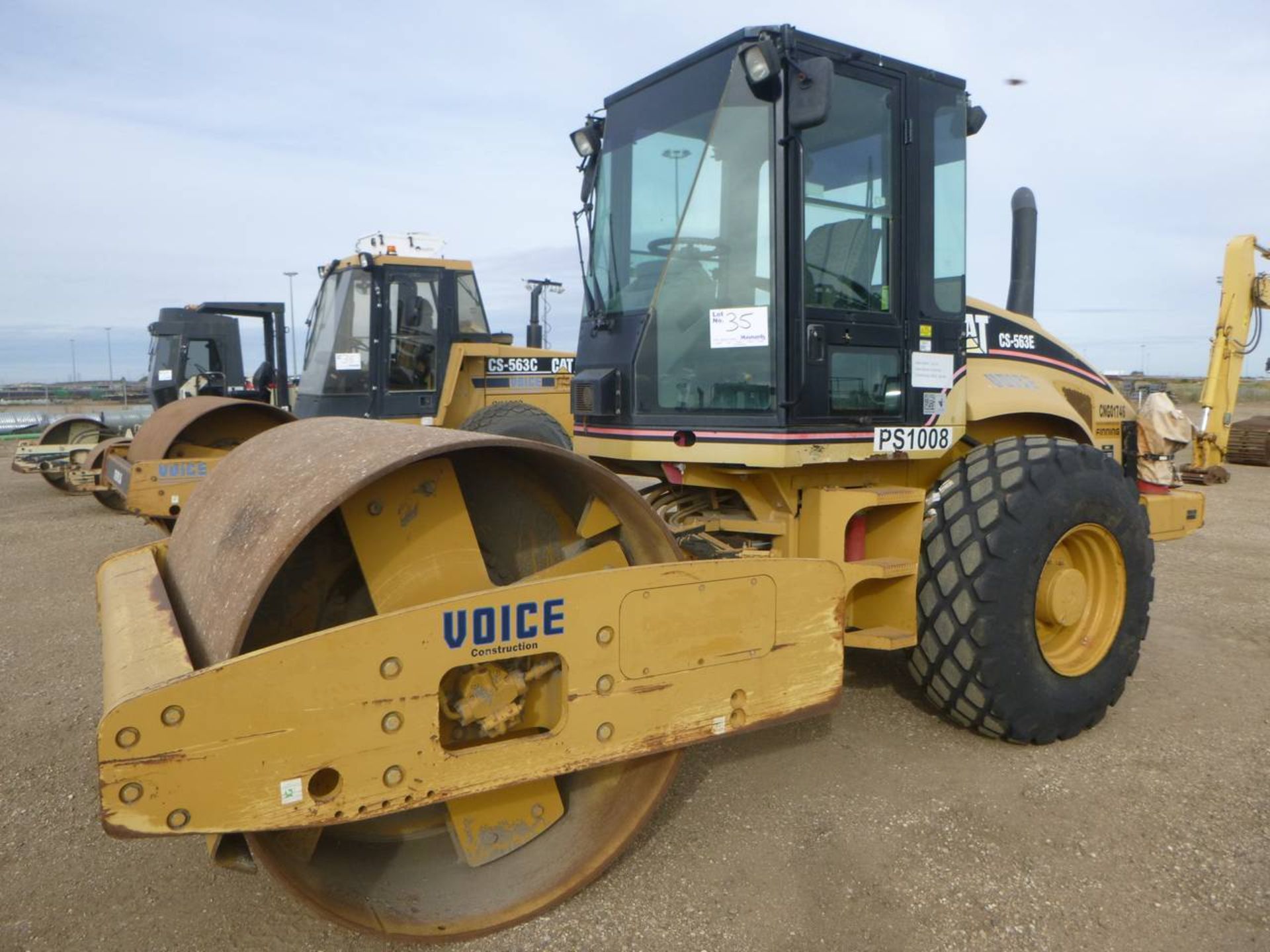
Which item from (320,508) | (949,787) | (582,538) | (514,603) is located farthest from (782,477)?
(320,508)

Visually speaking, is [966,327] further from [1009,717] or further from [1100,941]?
[1100,941]

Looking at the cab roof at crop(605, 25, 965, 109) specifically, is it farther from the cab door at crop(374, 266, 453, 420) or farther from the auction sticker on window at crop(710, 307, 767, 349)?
the cab door at crop(374, 266, 453, 420)

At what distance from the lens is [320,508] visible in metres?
2.05

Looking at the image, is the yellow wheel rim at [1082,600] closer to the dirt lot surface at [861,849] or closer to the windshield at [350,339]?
the dirt lot surface at [861,849]

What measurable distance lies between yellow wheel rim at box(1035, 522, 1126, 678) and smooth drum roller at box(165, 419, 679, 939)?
185 centimetres

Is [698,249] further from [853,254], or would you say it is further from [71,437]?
[71,437]

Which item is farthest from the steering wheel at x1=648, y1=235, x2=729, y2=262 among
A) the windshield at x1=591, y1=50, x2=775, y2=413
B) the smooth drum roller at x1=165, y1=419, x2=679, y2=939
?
the smooth drum roller at x1=165, y1=419, x2=679, y2=939

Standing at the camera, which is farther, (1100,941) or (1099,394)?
(1099,394)

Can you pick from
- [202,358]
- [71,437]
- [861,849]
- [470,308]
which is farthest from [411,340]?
[71,437]

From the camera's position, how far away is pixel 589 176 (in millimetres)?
4109

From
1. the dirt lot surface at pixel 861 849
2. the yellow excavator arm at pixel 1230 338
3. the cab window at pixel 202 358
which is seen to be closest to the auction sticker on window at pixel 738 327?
the dirt lot surface at pixel 861 849

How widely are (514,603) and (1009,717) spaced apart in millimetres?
2194

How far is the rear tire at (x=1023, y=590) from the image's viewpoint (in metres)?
3.37

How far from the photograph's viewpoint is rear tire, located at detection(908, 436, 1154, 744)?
337 cm
